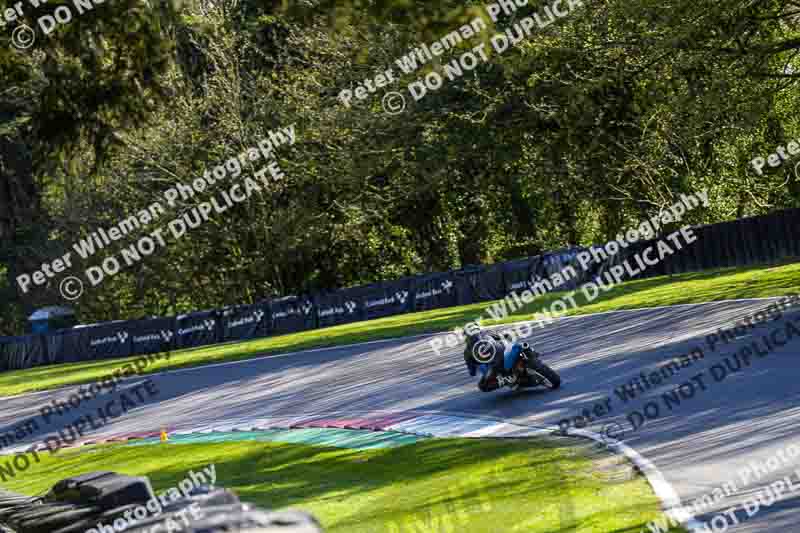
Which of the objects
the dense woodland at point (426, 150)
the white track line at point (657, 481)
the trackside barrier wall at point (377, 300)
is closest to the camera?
the white track line at point (657, 481)

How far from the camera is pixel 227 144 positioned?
41844mm

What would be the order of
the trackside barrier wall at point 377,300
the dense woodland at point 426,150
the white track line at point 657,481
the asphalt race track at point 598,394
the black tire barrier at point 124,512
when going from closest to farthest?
the black tire barrier at point 124,512 < the white track line at point 657,481 < the asphalt race track at point 598,394 < the dense woodland at point 426,150 < the trackside barrier wall at point 377,300

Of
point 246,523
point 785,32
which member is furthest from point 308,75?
point 246,523

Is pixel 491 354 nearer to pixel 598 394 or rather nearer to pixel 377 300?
pixel 598 394

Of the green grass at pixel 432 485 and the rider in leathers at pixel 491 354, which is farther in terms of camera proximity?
the rider in leathers at pixel 491 354

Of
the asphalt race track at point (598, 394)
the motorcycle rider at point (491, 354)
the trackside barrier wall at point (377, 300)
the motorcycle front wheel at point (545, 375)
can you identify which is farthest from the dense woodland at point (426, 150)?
the motorcycle front wheel at point (545, 375)

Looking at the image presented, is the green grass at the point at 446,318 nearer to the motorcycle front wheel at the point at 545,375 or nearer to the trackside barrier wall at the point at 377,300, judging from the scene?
the trackside barrier wall at the point at 377,300

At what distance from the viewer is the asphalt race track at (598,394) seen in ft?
30.1

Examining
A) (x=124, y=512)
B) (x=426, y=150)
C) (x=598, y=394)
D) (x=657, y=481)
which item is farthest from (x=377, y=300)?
(x=124, y=512)

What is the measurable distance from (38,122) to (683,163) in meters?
27.8

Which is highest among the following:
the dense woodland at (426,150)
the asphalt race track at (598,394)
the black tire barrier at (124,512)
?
the dense woodland at (426,150)

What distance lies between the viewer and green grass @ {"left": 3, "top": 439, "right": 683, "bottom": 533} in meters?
8.36

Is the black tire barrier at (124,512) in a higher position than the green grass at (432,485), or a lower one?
higher

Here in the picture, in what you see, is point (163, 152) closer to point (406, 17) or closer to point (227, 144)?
point (227, 144)
